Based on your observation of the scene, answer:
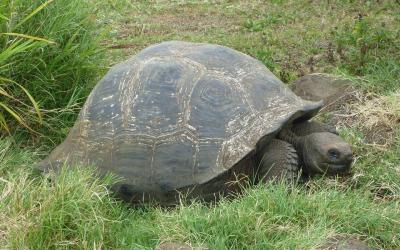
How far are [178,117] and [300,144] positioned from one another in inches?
31.1

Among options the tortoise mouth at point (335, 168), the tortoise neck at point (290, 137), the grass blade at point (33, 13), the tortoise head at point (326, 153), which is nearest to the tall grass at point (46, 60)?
the grass blade at point (33, 13)

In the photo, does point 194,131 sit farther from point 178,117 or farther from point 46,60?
point 46,60

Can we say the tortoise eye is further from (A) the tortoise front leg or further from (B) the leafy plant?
(B) the leafy plant

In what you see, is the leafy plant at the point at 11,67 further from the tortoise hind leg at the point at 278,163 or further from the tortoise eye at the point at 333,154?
the tortoise eye at the point at 333,154

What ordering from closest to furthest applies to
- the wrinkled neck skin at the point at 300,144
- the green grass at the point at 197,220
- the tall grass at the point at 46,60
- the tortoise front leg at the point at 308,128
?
1. the green grass at the point at 197,220
2. the wrinkled neck skin at the point at 300,144
3. the tortoise front leg at the point at 308,128
4. the tall grass at the point at 46,60

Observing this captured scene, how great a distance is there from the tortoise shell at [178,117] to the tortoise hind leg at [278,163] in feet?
0.35

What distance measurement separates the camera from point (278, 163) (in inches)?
169

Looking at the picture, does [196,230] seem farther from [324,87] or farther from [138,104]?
[324,87]

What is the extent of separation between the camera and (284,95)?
4531mm

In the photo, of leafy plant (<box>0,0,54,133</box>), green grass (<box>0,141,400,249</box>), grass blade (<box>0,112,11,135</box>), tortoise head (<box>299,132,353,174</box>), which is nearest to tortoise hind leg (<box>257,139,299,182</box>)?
tortoise head (<box>299,132,353,174</box>)

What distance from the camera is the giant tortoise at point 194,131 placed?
4258 millimetres

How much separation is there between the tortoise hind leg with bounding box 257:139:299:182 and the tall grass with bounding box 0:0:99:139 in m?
1.58

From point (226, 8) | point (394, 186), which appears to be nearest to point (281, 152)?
point (394, 186)

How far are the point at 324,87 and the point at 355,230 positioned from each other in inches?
89.5
